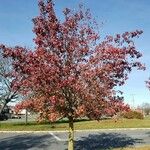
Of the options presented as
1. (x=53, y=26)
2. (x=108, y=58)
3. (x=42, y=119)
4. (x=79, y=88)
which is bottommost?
(x=42, y=119)

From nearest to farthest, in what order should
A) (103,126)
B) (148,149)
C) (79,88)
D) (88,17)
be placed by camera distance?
(79,88) → (88,17) → (148,149) → (103,126)

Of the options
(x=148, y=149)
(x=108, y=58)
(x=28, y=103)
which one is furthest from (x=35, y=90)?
(x=148, y=149)

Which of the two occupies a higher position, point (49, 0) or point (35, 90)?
point (49, 0)

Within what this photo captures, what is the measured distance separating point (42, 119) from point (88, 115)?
163cm

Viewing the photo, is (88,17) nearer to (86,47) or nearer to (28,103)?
(86,47)

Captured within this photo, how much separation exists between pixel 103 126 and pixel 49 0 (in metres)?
22.6

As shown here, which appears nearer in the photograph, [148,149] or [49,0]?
[49,0]

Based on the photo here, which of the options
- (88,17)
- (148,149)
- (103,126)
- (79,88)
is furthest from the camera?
(103,126)

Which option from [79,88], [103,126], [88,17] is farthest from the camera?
[103,126]

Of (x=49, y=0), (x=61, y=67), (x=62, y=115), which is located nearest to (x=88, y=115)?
→ (x=62, y=115)

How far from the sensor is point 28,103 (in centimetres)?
1485

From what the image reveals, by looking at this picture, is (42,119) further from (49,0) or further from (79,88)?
(49,0)

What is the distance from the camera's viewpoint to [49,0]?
14.9 metres

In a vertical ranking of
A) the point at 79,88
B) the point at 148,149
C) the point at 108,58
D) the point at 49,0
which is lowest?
the point at 148,149
